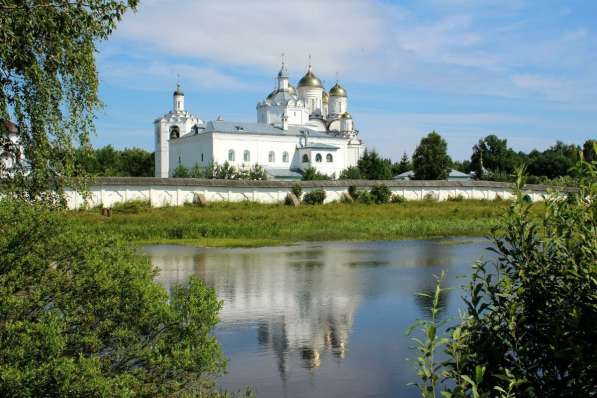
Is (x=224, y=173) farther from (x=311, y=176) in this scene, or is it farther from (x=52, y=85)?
(x=52, y=85)

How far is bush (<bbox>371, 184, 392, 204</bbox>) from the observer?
30891 millimetres

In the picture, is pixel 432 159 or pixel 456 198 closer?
pixel 456 198

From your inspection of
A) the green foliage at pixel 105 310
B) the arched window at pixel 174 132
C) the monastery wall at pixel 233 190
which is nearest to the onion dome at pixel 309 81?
the arched window at pixel 174 132

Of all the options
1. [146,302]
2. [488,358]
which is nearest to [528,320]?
[488,358]

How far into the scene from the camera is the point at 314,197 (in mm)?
29469

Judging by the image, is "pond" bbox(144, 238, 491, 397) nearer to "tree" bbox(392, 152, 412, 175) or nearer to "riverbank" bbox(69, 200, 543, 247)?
"riverbank" bbox(69, 200, 543, 247)

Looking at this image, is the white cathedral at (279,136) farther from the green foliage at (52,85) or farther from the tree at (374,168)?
the green foliage at (52,85)

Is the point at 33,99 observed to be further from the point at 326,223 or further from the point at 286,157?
the point at 286,157

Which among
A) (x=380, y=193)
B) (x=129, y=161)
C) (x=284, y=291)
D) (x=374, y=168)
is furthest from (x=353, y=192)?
(x=129, y=161)

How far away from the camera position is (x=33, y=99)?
6.55 metres

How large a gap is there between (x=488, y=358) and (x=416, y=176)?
1973 inches

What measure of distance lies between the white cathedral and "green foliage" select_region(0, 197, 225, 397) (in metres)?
48.8

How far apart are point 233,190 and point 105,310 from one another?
2349cm

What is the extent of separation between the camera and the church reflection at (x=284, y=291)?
8.02 meters
